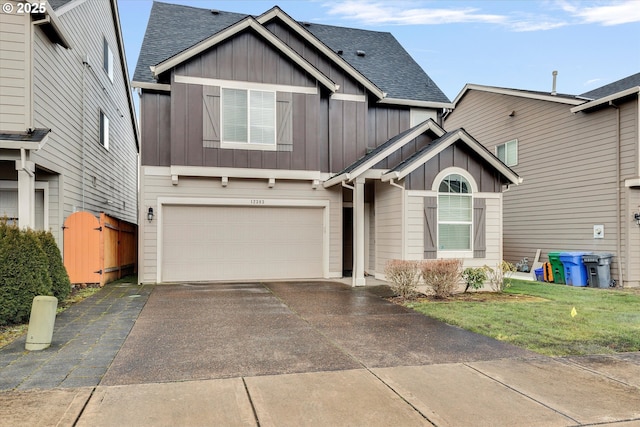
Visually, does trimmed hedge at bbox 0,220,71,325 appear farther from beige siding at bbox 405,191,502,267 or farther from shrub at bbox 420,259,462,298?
beige siding at bbox 405,191,502,267

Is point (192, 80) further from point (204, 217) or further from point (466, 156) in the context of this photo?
point (466, 156)

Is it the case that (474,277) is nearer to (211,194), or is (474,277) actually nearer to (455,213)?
(455,213)

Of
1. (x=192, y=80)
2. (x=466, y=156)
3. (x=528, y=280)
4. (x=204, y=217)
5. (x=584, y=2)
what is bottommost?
(x=528, y=280)

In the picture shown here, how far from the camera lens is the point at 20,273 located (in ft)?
22.1

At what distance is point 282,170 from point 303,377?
27.3ft

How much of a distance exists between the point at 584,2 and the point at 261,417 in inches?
662

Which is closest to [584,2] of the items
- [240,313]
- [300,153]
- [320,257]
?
[300,153]

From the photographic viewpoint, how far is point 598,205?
13.0m

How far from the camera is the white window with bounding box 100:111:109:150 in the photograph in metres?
14.2

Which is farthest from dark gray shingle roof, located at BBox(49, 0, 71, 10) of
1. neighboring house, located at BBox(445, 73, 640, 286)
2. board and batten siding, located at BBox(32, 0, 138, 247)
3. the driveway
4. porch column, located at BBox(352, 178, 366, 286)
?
neighboring house, located at BBox(445, 73, 640, 286)

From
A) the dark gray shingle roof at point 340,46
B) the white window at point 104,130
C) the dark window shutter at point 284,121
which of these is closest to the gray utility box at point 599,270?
the dark gray shingle roof at point 340,46

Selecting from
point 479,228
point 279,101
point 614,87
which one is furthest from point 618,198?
point 279,101

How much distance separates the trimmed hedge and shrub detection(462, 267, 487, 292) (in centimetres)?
848

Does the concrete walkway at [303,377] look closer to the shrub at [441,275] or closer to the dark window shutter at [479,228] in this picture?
the shrub at [441,275]
